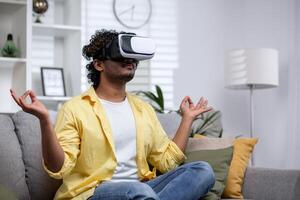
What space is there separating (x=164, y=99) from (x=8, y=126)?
6.26 feet

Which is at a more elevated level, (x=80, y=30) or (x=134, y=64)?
(x=80, y=30)

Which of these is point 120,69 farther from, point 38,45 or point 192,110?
point 38,45

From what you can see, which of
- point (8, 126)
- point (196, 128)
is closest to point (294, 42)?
point (196, 128)

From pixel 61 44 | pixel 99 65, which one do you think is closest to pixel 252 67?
pixel 61 44

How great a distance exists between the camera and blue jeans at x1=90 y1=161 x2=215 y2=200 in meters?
1.88

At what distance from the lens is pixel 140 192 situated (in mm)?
1849

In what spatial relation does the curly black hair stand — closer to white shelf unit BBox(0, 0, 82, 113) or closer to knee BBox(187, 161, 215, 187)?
knee BBox(187, 161, 215, 187)

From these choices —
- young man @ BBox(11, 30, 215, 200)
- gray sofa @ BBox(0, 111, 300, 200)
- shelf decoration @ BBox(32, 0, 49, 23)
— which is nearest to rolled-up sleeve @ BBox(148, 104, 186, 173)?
young man @ BBox(11, 30, 215, 200)

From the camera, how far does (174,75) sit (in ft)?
13.5

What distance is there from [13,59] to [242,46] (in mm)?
1765

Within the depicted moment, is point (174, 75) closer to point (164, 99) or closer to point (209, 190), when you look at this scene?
point (164, 99)

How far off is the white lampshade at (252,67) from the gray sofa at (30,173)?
141 centimetres

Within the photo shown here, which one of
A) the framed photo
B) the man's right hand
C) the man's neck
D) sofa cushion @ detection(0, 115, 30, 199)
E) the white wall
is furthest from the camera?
the white wall

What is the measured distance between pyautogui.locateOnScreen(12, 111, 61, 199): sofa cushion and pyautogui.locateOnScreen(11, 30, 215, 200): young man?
0.17 metres
